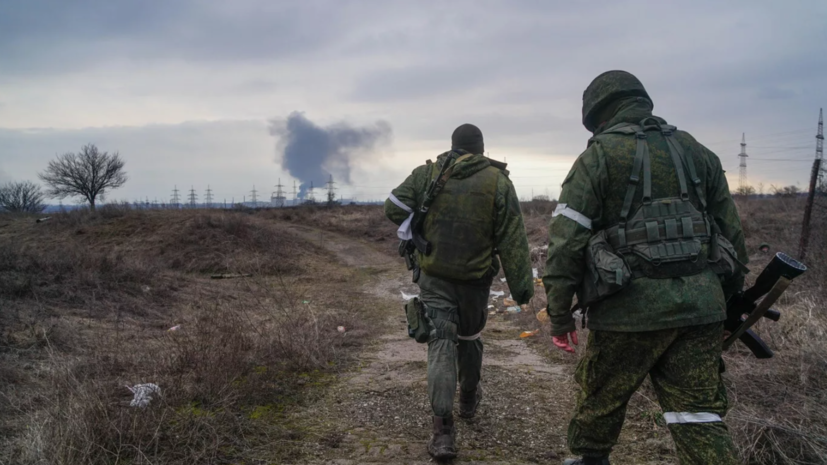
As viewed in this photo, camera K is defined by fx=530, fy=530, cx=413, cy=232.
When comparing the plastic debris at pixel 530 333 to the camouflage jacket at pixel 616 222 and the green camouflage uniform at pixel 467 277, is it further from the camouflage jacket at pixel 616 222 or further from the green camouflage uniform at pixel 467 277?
the camouflage jacket at pixel 616 222

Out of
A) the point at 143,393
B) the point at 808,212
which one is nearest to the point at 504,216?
the point at 143,393

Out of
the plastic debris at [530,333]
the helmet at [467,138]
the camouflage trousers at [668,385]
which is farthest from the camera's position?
the plastic debris at [530,333]

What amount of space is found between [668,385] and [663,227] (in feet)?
2.13

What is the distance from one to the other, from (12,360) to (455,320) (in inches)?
143

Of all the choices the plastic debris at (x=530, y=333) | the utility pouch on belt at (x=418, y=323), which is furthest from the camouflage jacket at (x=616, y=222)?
the plastic debris at (x=530, y=333)

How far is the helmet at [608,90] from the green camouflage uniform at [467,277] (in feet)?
2.45

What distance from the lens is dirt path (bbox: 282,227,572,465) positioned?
2943 mm

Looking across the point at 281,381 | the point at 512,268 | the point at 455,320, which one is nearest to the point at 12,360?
the point at 281,381

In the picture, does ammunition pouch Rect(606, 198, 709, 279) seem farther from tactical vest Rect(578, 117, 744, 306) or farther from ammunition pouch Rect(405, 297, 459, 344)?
ammunition pouch Rect(405, 297, 459, 344)

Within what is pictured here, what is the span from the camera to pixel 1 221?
19.5m

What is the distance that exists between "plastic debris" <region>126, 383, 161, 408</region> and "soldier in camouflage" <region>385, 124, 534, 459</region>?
1.62 m

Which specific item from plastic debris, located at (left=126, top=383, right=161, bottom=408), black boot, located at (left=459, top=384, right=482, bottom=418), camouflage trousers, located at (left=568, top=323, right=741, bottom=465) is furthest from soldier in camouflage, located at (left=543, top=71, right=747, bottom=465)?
plastic debris, located at (left=126, top=383, right=161, bottom=408)

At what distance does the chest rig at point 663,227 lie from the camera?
215 centimetres

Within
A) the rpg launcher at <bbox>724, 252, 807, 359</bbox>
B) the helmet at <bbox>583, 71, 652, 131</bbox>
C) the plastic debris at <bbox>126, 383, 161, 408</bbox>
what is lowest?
the plastic debris at <bbox>126, 383, 161, 408</bbox>
